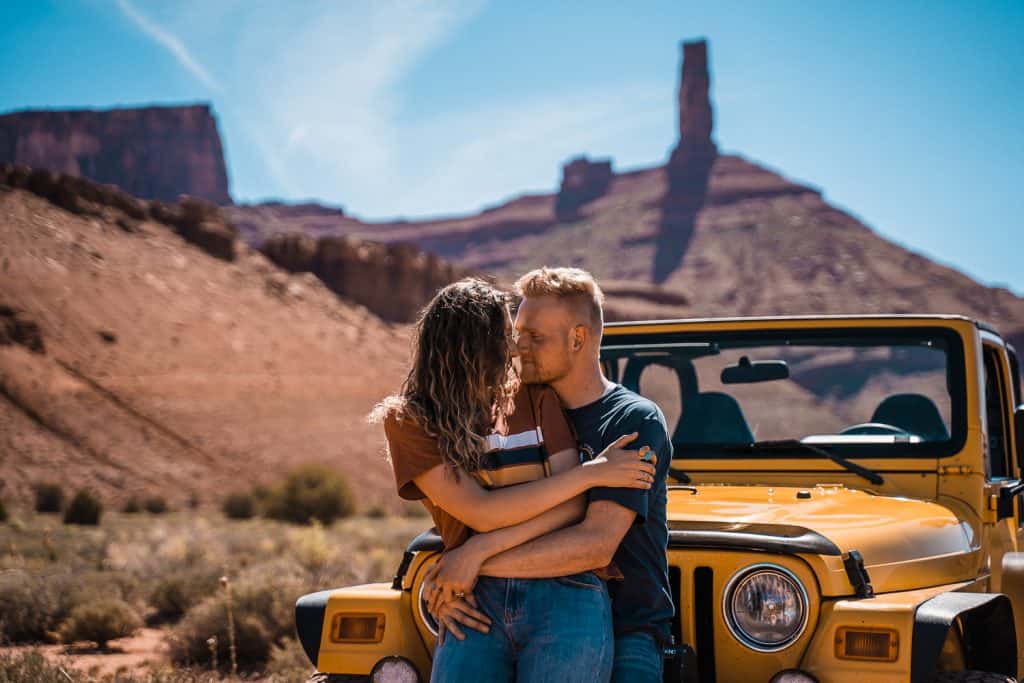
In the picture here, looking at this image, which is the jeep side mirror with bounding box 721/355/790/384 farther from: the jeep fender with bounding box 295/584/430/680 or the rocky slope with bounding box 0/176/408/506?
the rocky slope with bounding box 0/176/408/506

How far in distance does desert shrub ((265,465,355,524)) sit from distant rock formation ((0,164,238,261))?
1500 cm

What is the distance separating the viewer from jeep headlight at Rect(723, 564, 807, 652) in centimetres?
302

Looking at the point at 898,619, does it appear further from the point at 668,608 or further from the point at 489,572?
the point at 489,572

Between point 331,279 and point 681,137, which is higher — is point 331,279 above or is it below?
below

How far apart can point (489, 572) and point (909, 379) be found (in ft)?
162

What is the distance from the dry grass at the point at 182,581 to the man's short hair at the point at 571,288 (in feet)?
15.1

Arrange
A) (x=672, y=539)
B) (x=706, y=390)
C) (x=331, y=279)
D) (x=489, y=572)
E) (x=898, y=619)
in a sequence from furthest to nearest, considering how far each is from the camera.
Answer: (x=331, y=279) → (x=706, y=390) → (x=672, y=539) → (x=898, y=619) → (x=489, y=572)

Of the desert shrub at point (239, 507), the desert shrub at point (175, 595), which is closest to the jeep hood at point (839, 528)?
the desert shrub at point (175, 595)

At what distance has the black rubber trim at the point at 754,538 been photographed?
3061mm

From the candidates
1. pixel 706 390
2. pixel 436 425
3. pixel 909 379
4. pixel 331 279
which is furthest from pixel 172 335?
pixel 909 379

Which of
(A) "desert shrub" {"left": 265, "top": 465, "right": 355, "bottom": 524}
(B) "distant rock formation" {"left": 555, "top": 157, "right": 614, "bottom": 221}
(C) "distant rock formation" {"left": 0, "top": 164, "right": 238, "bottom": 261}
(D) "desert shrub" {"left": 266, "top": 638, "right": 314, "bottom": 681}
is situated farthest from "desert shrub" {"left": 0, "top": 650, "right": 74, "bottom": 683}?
(B) "distant rock formation" {"left": 555, "top": 157, "right": 614, "bottom": 221}

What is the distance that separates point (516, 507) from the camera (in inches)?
96.1

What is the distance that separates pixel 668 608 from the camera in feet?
8.80

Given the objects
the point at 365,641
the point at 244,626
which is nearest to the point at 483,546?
the point at 365,641
